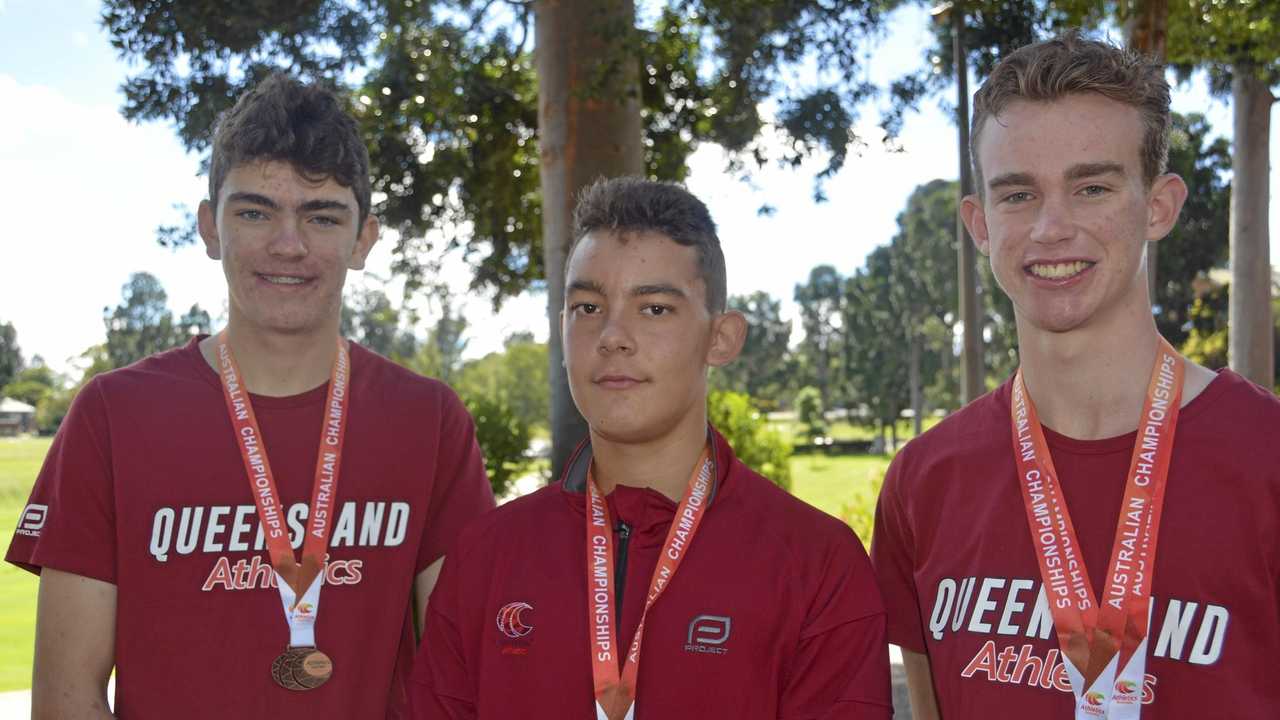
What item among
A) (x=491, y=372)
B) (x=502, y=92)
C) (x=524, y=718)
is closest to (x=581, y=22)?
(x=502, y=92)

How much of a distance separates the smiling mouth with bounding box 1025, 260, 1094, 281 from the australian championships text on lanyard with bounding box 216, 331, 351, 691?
205 centimetres

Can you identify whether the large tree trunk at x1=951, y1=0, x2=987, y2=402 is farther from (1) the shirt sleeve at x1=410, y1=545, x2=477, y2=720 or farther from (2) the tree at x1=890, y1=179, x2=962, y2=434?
(2) the tree at x1=890, y1=179, x2=962, y2=434

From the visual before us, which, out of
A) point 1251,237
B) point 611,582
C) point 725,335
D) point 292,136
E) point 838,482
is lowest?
point 838,482

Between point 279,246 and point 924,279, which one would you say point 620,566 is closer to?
point 279,246

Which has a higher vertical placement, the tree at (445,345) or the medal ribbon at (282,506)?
the tree at (445,345)

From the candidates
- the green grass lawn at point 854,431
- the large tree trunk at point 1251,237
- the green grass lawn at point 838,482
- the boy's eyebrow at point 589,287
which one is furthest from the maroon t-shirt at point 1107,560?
the green grass lawn at point 854,431

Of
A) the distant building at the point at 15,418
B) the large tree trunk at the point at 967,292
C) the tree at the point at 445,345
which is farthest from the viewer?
the distant building at the point at 15,418

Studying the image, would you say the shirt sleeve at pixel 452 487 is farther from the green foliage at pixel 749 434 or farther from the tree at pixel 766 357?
the tree at pixel 766 357

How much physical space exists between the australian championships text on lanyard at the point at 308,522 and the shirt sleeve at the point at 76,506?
366 millimetres

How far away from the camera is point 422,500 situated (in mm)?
3361

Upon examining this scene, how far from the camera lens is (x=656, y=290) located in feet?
9.55

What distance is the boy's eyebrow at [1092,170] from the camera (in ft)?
8.85

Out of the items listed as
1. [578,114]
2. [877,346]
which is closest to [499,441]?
[578,114]

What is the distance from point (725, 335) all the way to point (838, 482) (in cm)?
Result: 4212
